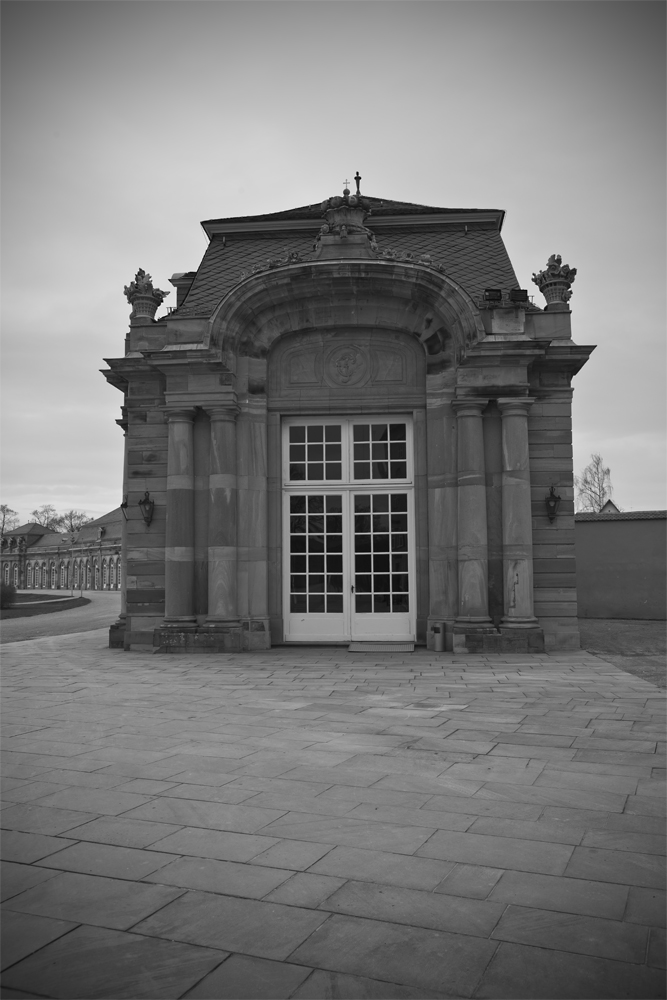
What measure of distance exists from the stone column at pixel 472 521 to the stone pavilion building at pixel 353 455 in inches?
1.2

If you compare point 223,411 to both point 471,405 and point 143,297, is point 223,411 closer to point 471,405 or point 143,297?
point 143,297

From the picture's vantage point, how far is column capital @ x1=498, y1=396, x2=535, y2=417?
1316 cm

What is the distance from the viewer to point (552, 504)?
1338 cm

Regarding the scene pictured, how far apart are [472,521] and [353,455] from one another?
8.39ft

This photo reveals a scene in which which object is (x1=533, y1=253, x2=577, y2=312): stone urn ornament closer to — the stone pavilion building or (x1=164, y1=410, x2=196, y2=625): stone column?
the stone pavilion building

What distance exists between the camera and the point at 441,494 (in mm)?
13477

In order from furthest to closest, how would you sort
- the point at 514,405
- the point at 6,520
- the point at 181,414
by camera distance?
the point at 6,520 < the point at 181,414 < the point at 514,405

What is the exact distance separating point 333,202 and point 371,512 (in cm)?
552

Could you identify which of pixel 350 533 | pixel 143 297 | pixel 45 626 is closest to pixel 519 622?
pixel 350 533

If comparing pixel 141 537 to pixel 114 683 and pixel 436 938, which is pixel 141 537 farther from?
pixel 436 938

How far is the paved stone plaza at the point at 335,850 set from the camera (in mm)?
2660

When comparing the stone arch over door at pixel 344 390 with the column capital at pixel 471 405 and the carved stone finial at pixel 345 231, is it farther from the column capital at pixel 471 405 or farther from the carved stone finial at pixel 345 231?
the carved stone finial at pixel 345 231

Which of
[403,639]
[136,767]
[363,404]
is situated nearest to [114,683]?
[136,767]

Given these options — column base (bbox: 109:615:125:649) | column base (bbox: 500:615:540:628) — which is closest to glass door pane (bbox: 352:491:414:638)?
column base (bbox: 500:615:540:628)
